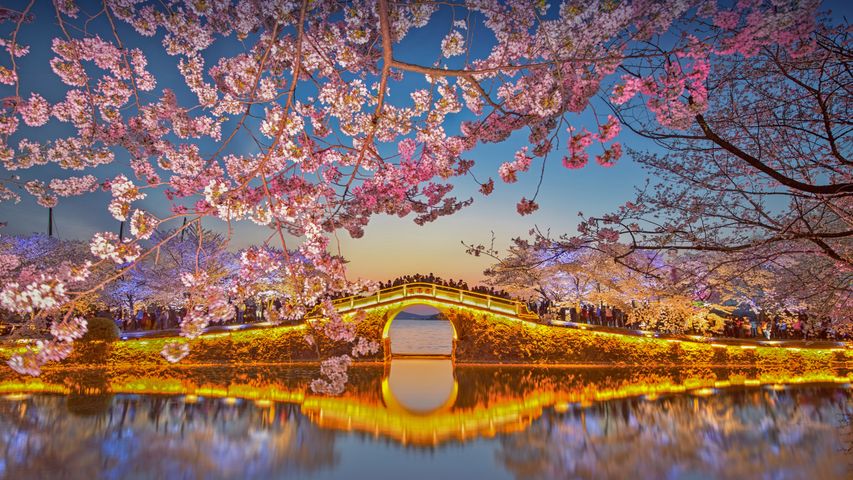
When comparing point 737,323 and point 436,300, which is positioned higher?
point 436,300

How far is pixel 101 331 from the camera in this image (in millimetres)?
18281

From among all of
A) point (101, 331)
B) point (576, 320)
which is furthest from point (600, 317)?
point (101, 331)

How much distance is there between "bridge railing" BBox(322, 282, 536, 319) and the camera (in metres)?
19.4

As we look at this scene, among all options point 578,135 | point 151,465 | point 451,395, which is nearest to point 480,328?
point 451,395

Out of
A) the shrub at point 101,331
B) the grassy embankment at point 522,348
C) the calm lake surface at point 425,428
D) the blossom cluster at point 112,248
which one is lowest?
the calm lake surface at point 425,428

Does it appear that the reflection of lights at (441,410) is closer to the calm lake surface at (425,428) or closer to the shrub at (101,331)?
the calm lake surface at (425,428)

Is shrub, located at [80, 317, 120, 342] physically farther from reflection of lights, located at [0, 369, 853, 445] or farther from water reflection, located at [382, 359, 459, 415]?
water reflection, located at [382, 359, 459, 415]

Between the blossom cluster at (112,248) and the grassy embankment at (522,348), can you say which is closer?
the blossom cluster at (112,248)

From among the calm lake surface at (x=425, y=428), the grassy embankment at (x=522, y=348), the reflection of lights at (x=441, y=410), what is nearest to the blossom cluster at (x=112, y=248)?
the calm lake surface at (x=425, y=428)

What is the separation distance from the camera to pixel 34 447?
7.71 m

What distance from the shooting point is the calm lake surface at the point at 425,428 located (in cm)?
720

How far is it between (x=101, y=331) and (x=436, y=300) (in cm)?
1367

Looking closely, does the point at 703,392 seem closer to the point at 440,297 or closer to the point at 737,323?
the point at 440,297

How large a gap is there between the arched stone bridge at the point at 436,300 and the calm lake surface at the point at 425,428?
4210mm
